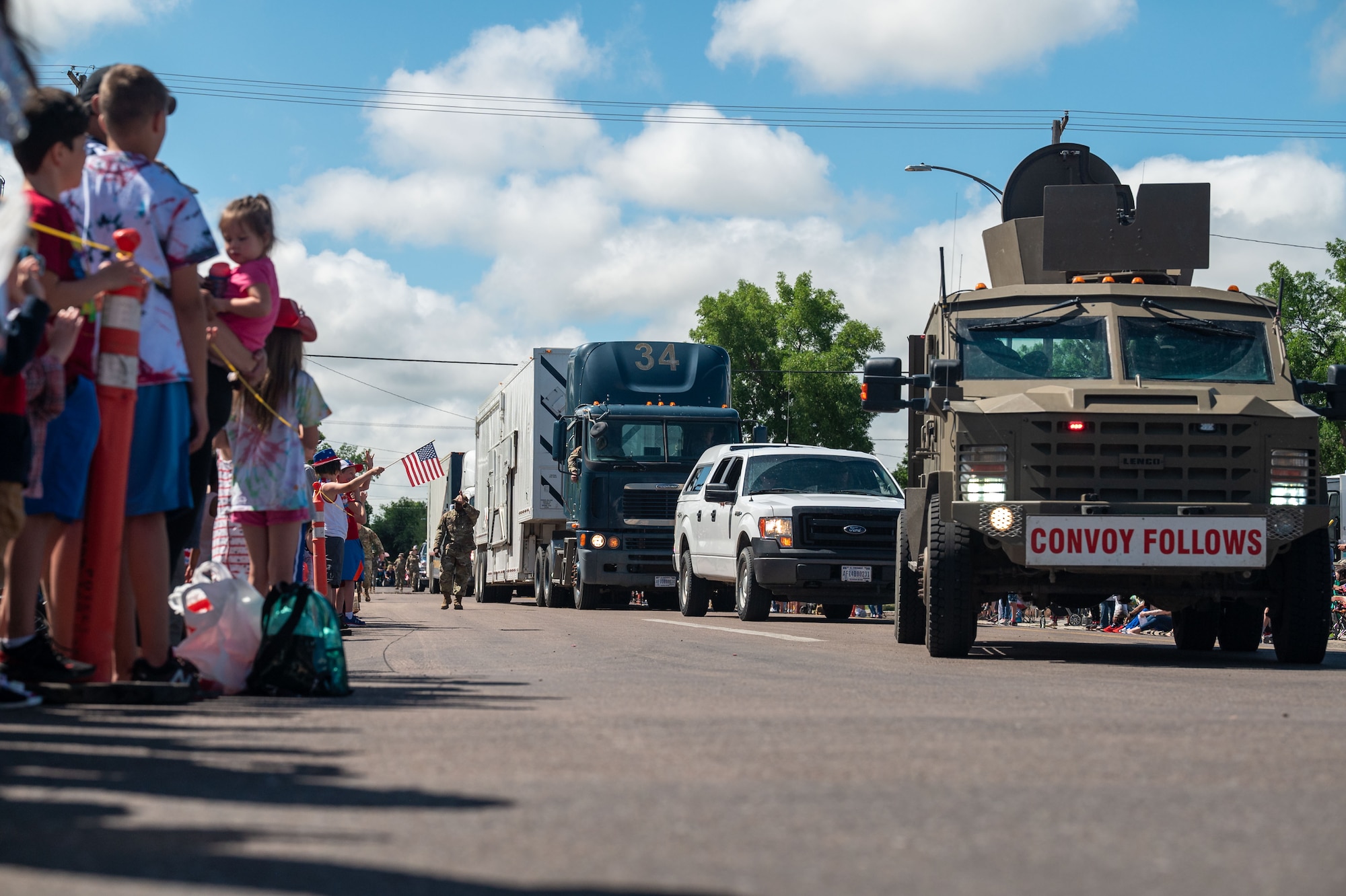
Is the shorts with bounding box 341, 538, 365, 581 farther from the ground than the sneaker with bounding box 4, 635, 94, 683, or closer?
farther from the ground

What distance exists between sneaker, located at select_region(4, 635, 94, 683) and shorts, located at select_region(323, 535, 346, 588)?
1004cm

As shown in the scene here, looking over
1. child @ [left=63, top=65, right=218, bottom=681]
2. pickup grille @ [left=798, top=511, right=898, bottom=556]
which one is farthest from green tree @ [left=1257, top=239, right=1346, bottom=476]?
child @ [left=63, top=65, right=218, bottom=681]

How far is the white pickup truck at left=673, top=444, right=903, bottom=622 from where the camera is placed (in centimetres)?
1780

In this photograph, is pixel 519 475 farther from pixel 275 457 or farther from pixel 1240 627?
pixel 275 457

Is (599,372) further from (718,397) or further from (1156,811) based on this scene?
(1156,811)

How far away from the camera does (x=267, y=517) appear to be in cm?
734

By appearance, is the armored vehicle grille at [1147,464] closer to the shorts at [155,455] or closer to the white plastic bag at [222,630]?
the white plastic bag at [222,630]

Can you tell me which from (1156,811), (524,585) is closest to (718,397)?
(524,585)

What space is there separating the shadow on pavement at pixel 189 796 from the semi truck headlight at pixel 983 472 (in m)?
5.87

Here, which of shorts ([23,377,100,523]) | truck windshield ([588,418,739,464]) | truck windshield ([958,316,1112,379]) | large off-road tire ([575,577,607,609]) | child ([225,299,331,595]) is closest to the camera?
shorts ([23,377,100,523])

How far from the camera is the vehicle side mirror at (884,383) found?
37.8ft

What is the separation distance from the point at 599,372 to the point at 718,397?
1.83 metres

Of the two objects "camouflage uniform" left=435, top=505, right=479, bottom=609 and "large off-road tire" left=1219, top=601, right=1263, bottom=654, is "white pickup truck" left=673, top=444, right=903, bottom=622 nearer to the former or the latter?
"large off-road tire" left=1219, top=601, right=1263, bottom=654

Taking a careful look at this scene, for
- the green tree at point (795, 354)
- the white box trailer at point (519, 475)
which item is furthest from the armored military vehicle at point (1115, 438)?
the green tree at point (795, 354)
